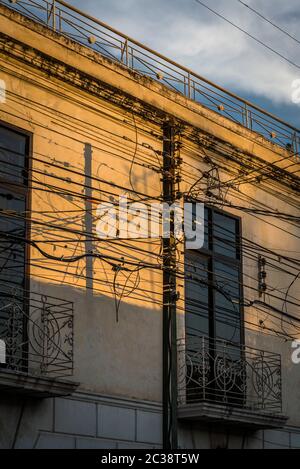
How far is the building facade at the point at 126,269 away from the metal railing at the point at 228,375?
0.04 metres

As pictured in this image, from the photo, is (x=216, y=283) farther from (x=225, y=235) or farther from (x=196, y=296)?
(x=225, y=235)

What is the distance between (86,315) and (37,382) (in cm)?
224

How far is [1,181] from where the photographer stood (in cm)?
1541

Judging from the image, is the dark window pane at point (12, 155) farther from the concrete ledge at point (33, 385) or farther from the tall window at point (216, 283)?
the tall window at point (216, 283)

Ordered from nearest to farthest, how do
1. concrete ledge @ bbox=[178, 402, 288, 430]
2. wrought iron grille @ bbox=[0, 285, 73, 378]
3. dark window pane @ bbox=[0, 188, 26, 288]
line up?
wrought iron grille @ bbox=[0, 285, 73, 378]
dark window pane @ bbox=[0, 188, 26, 288]
concrete ledge @ bbox=[178, 402, 288, 430]

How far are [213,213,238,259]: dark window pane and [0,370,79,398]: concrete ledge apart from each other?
222 inches

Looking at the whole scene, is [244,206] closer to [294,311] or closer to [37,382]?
[294,311]

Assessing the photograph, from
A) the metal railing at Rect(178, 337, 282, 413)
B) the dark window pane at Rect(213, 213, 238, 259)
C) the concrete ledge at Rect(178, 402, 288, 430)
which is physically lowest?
the concrete ledge at Rect(178, 402, 288, 430)

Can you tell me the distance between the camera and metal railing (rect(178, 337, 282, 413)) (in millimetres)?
17531

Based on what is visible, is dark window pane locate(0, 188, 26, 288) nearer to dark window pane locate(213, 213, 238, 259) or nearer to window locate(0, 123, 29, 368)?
window locate(0, 123, 29, 368)

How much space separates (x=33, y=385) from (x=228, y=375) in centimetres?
511

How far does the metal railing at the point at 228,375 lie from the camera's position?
17531mm

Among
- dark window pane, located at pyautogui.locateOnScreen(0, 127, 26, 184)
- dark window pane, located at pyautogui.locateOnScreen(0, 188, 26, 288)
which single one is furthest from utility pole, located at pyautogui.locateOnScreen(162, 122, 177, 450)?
dark window pane, located at pyautogui.locateOnScreen(0, 127, 26, 184)

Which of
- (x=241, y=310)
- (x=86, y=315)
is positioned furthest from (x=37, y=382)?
(x=241, y=310)
